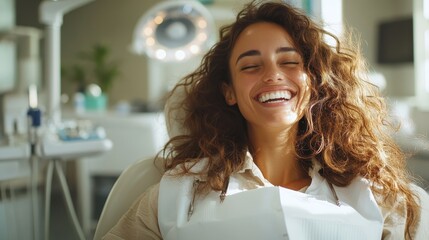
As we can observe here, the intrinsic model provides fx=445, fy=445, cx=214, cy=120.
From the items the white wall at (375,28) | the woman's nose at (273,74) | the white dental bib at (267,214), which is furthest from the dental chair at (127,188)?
the white wall at (375,28)

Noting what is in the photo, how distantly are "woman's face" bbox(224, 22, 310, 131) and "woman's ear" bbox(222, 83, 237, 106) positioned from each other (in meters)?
0.07

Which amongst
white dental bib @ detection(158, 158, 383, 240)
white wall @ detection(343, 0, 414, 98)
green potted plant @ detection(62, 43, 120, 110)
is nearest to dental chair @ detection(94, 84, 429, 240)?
white dental bib @ detection(158, 158, 383, 240)

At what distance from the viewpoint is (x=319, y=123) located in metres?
1.17

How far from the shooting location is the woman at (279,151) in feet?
3.22

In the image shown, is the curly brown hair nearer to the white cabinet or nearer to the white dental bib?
the white dental bib

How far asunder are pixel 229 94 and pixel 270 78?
0.19 meters

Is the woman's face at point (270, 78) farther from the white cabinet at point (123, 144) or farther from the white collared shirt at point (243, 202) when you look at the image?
the white cabinet at point (123, 144)

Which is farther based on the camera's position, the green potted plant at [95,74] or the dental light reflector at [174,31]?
the green potted plant at [95,74]

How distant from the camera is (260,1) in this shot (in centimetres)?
122

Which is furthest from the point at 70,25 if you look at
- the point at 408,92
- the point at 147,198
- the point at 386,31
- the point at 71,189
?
the point at 147,198

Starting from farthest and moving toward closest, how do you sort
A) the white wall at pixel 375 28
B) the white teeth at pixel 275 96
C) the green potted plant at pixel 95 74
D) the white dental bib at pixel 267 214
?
the white wall at pixel 375 28, the green potted plant at pixel 95 74, the white teeth at pixel 275 96, the white dental bib at pixel 267 214

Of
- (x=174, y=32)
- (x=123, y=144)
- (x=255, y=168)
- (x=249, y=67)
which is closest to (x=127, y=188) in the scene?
(x=255, y=168)

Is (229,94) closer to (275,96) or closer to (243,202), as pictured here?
(275,96)

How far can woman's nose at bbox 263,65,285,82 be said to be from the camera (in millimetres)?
1073
